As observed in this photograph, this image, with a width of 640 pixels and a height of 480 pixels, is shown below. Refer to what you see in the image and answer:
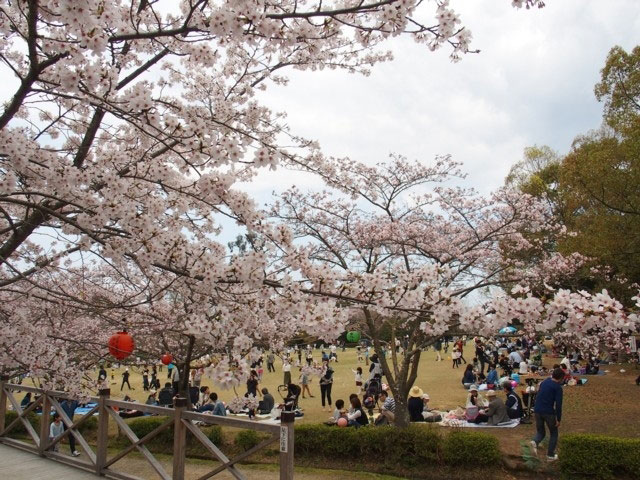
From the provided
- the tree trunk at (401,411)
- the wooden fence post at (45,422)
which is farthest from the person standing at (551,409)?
the wooden fence post at (45,422)

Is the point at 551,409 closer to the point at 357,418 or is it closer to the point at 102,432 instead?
the point at 357,418

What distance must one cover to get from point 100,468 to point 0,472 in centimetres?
116

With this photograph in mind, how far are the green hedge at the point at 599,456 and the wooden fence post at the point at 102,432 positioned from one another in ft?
19.3

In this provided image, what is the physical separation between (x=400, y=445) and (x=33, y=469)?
5060mm

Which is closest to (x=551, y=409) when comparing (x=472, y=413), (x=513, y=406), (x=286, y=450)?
(x=513, y=406)

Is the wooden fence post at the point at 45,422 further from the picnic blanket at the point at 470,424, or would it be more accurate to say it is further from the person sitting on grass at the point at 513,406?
the person sitting on grass at the point at 513,406

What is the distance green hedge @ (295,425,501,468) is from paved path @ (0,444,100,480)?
4.16 metres

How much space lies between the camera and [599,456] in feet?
21.0

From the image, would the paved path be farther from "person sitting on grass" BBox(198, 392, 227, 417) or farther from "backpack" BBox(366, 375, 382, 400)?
"backpack" BBox(366, 375, 382, 400)

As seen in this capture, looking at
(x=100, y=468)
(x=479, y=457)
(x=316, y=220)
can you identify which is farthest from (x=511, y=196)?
(x=100, y=468)

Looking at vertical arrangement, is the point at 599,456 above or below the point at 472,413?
below

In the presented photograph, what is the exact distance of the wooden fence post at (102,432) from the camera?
5023 mm

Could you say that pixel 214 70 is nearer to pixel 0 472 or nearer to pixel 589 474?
pixel 0 472

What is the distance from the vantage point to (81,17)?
7.34 ft
